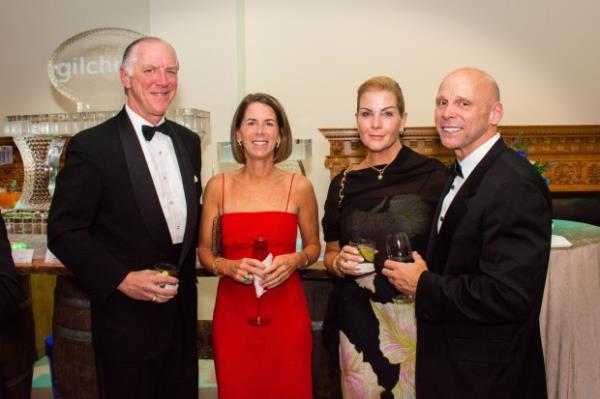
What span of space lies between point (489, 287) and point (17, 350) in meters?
2.16

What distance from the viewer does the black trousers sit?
6.45 feet

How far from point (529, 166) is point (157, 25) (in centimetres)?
401

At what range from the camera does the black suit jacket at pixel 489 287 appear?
4.61ft

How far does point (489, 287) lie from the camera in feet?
4.69

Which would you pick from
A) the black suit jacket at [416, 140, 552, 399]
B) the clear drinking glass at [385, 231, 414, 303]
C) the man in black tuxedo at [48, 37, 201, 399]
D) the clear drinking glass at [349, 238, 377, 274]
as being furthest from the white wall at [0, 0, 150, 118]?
the black suit jacket at [416, 140, 552, 399]

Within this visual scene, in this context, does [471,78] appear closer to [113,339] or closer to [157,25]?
[113,339]

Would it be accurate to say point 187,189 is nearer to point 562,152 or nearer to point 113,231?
point 113,231

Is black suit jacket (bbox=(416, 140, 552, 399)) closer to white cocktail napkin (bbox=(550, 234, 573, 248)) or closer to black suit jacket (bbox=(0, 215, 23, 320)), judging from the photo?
white cocktail napkin (bbox=(550, 234, 573, 248))

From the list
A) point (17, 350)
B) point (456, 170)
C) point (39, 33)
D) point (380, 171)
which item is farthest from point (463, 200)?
point (39, 33)

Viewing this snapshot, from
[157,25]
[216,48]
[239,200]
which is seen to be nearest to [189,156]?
[239,200]

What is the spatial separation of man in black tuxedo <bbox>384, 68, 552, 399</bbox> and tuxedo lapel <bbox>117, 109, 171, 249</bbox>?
0.84 meters

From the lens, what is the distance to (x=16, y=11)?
5172 millimetres

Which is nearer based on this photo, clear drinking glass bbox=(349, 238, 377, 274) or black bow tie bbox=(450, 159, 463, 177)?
black bow tie bbox=(450, 159, 463, 177)

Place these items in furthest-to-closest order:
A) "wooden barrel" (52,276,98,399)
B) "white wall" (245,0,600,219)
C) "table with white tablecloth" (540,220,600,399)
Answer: "white wall" (245,0,600,219)
"table with white tablecloth" (540,220,600,399)
"wooden barrel" (52,276,98,399)
